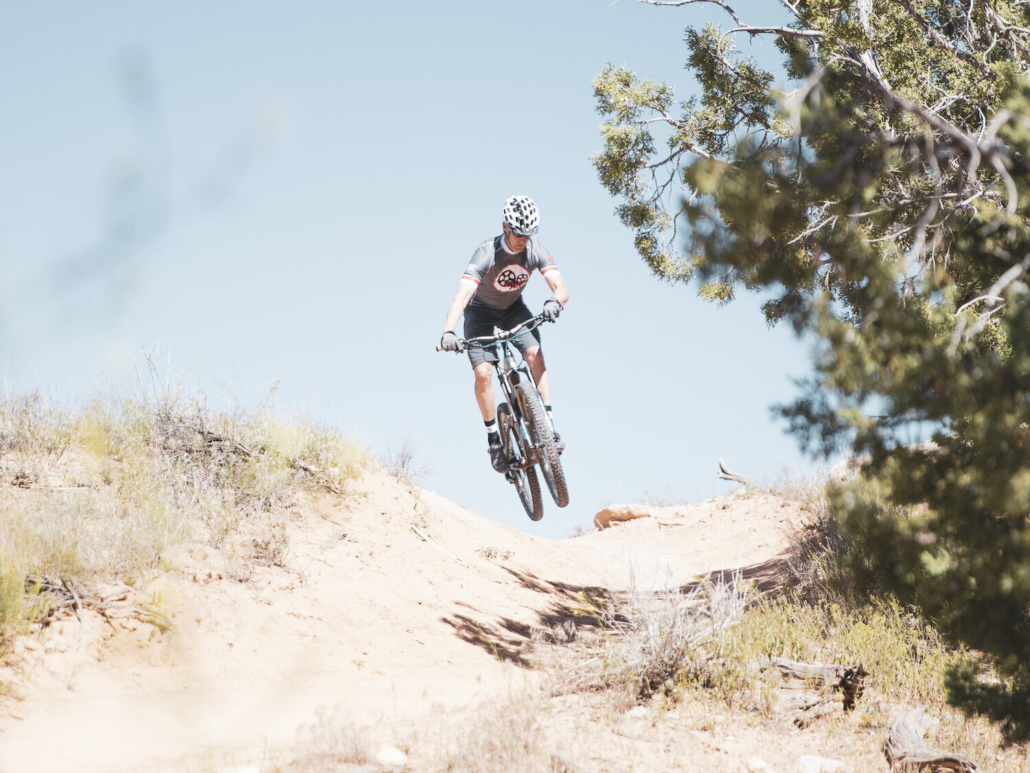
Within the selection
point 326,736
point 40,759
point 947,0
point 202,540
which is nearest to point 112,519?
point 202,540

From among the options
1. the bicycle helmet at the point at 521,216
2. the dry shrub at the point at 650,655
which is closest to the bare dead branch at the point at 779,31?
the bicycle helmet at the point at 521,216

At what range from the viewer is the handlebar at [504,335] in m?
7.97

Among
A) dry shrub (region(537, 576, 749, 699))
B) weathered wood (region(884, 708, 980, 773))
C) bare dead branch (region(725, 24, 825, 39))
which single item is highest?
bare dead branch (region(725, 24, 825, 39))

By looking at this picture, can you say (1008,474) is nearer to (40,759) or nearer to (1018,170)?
(1018,170)

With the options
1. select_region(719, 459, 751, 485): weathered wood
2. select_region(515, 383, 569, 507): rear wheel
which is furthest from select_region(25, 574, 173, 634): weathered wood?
select_region(719, 459, 751, 485): weathered wood

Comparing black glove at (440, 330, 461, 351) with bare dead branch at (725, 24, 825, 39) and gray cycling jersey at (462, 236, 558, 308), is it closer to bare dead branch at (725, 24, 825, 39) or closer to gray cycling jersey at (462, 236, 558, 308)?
gray cycling jersey at (462, 236, 558, 308)

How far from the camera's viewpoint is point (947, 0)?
9.84 m

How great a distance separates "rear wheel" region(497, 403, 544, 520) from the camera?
8.70 m

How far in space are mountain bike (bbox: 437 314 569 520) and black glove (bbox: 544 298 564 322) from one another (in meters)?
0.06

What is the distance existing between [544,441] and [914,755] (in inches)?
170

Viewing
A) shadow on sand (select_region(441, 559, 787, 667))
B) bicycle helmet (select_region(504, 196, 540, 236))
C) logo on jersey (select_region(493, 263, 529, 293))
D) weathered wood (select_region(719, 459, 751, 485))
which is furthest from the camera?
weathered wood (select_region(719, 459, 751, 485))

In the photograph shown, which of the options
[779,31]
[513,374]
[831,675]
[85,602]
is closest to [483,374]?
[513,374]

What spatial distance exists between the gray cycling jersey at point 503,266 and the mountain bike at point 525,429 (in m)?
0.47

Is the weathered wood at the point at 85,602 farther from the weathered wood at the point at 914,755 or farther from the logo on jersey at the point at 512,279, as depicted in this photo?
the weathered wood at the point at 914,755
